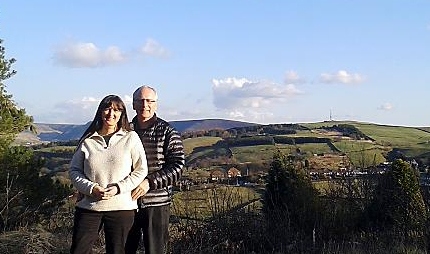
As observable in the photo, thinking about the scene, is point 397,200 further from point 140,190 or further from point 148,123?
point 140,190

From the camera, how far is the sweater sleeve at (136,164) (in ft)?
13.3

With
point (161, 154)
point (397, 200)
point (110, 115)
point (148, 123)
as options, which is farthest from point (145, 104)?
point (397, 200)

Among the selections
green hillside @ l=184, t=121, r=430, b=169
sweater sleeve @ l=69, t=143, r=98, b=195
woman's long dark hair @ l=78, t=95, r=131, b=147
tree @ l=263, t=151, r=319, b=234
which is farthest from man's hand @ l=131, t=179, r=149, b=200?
green hillside @ l=184, t=121, r=430, b=169

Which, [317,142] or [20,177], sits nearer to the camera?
[20,177]

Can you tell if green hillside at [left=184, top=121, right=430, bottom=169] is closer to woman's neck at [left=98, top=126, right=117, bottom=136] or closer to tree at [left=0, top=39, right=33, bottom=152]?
tree at [left=0, top=39, right=33, bottom=152]

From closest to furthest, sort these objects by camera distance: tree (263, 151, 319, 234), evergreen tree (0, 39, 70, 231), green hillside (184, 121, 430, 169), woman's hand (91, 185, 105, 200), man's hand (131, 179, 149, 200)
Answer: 1. woman's hand (91, 185, 105, 200)
2. man's hand (131, 179, 149, 200)
3. tree (263, 151, 319, 234)
4. evergreen tree (0, 39, 70, 231)
5. green hillside (184, 121, 430, 169)

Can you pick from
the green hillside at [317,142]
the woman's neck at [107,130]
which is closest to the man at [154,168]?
the woman's neck at [107,130]

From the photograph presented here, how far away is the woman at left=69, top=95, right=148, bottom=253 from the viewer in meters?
4.03

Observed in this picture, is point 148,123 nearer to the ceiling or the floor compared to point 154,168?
nearer to the ceiling

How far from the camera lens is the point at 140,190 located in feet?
13.5

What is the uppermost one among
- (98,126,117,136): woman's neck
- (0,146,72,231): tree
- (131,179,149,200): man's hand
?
(98,126,117,136): woman's neck

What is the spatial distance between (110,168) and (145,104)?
523 millimetres

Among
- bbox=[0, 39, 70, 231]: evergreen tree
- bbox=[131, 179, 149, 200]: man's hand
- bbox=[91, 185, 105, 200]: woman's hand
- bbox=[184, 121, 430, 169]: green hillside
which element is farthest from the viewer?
bbox=[184, 121, 430, 169]: green hillside

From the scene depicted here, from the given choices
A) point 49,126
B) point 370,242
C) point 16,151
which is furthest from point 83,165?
point 49,126
